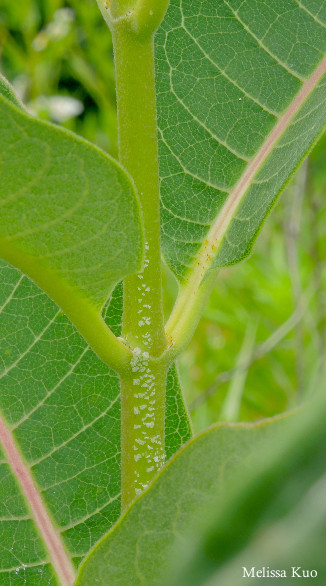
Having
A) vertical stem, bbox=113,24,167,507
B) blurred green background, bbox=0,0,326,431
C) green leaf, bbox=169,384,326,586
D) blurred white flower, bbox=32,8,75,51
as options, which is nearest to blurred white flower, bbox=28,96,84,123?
blurred green background, bbox=0,0,326,431

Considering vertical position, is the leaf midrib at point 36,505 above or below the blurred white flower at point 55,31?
below

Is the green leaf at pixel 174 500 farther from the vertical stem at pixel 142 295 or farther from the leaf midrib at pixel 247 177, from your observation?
the leaf midrib at pixel 247 177

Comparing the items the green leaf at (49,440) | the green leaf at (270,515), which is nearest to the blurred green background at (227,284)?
the green leaf at (49,440)

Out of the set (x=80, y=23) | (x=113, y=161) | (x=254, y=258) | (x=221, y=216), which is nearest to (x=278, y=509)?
(x=113, y=161)

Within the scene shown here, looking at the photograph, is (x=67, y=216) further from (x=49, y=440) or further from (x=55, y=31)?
(x=55, y=31)

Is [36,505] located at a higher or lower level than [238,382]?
higher

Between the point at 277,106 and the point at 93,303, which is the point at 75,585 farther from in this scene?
the point at 277,106

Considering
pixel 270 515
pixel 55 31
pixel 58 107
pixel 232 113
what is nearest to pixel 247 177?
pixel 232 113
